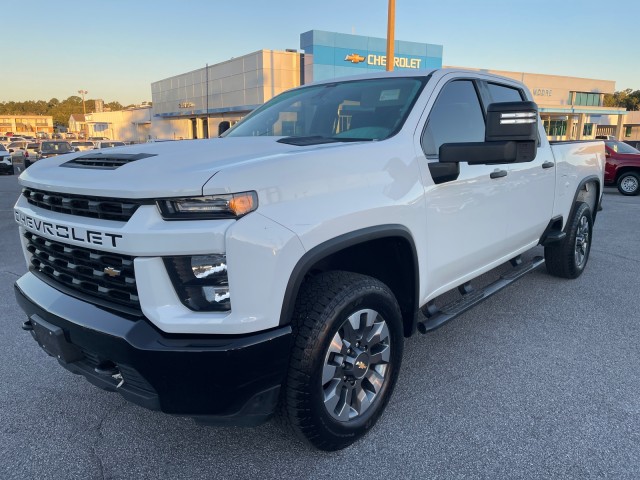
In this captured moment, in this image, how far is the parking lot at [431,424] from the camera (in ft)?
7.79

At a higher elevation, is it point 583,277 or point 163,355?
point 163,355

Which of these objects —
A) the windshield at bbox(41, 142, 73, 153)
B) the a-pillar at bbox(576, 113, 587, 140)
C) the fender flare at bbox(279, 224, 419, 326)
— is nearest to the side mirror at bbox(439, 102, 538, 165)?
the fender flare at bbox(279, 224, 419, 326)

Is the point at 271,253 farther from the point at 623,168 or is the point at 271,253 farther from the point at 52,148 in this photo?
the point at 52,148

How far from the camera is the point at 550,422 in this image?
2705mm

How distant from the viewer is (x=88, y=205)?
214 centimetres

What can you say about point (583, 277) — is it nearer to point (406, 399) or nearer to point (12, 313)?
point (406, 399)

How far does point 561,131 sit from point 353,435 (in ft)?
179

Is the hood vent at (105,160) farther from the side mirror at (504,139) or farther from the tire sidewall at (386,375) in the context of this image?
the side mirror at (504,139)

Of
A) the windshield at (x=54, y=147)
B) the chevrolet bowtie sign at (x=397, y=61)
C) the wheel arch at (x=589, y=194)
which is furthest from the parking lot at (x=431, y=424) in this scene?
the chevrolet bowtie sign at (x=397, y=61)

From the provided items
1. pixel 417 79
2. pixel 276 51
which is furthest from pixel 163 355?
pixel 276 51

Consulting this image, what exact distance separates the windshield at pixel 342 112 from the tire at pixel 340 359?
93cm

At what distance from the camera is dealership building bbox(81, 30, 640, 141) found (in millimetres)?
29719

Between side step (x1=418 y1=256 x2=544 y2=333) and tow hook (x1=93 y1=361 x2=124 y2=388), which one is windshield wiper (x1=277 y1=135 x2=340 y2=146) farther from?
tow hook (x1=93 y1=361 x2=124 y2=388)

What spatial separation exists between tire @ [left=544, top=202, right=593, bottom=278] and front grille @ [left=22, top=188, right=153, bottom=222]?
4451 millimetres
